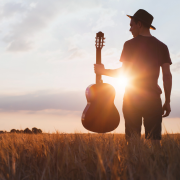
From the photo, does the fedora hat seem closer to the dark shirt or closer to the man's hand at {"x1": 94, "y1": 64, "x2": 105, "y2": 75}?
the dark shirt

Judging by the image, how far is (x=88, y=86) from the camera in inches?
151

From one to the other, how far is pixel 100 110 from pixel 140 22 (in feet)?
5.50

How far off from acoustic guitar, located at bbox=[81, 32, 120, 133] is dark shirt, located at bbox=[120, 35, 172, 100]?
2.67ft

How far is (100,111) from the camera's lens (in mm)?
3600

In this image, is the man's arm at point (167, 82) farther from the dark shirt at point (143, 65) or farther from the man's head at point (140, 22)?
the man's head at point (140, 22)

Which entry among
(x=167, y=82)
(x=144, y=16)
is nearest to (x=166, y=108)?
(x=167, y=82)

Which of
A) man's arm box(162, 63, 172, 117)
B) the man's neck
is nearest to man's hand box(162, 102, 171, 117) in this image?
man's arm box(162, 63, 172, 117)

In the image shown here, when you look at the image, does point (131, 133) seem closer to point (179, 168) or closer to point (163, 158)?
point (163, 158)

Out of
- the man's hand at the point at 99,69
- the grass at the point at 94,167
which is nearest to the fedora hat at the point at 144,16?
the man's hand at the point at 99,69

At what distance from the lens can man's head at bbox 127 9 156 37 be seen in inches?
119

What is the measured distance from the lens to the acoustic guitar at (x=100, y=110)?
3.53 metres

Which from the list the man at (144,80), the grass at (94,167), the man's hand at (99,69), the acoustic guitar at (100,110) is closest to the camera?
the grass at (94,167)

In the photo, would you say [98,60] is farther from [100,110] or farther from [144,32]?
[144,32]

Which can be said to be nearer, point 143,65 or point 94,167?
point 94,167
